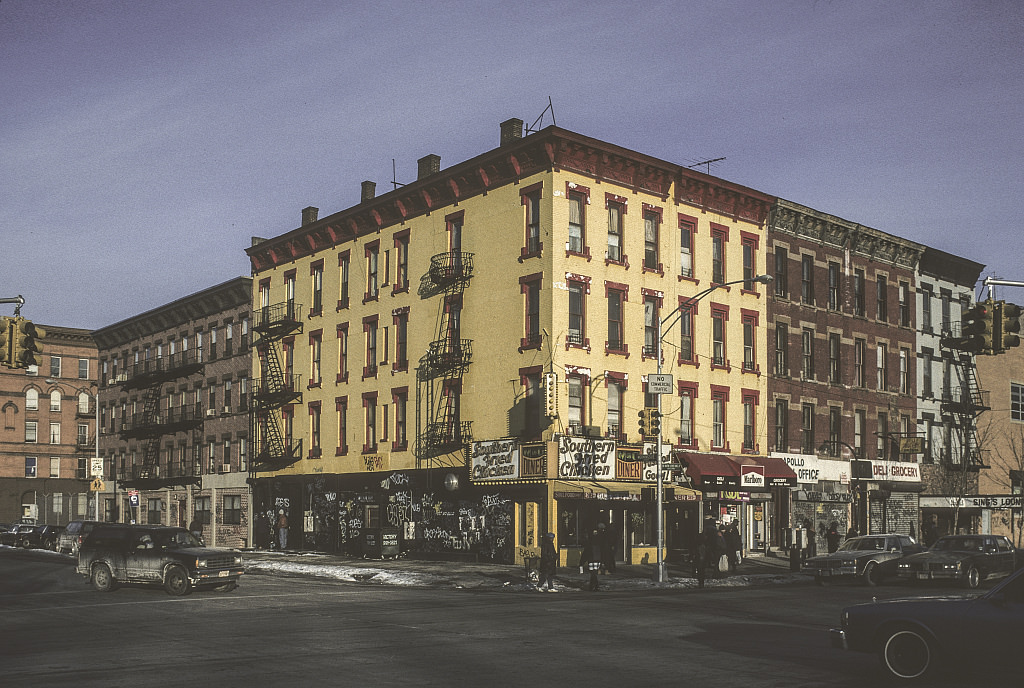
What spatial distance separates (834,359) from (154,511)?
146 ft

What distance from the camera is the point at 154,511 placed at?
231 ft

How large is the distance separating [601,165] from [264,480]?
2692 cm

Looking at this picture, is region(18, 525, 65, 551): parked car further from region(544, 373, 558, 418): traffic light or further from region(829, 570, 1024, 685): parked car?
region(829, 570, 1024, 685): parked car

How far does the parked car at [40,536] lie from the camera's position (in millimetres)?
56625

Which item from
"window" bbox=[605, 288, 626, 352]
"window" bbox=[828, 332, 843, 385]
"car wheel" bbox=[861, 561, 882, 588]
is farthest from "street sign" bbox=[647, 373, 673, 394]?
"window" bbox=[828, 332, 843, 385]

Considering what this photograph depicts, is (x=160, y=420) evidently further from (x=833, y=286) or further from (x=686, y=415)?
(x=833, y=286)

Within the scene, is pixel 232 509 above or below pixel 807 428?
below

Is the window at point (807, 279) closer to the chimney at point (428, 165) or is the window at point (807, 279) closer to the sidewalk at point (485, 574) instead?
the sidewalk at point (485, 574)

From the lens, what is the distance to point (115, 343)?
252ft

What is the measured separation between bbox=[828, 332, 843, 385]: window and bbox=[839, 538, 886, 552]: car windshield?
1813 cm

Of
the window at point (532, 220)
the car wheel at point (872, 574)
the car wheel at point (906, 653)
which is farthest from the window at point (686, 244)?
the car wheel at point (906, 653)

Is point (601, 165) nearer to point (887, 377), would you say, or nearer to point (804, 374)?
point (804, 374)

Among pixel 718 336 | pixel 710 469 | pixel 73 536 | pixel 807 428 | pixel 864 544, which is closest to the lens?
pixel 864 544

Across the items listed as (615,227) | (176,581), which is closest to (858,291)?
(615,227)
